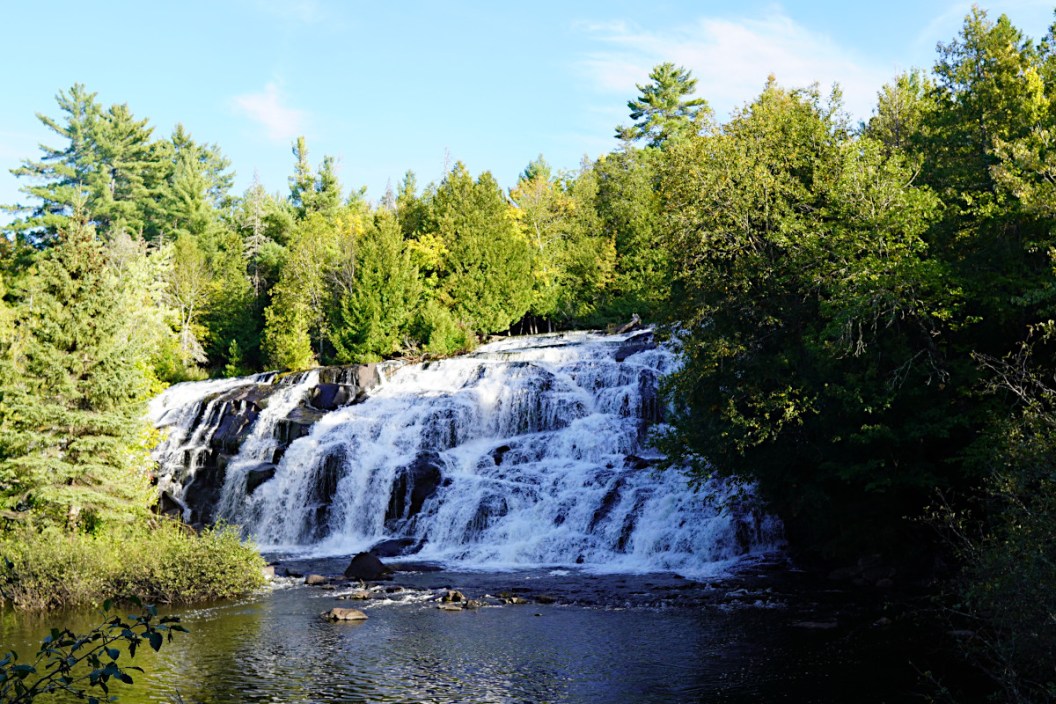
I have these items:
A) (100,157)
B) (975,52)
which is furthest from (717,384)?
(100,157)

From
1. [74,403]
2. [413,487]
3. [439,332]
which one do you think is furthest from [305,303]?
[74,403]

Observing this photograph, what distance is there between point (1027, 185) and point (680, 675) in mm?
11156

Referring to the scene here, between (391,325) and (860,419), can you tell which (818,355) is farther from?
(391,325)

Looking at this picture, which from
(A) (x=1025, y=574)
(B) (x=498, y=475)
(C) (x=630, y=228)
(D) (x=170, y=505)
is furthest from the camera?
(C) (x=630, y=228)

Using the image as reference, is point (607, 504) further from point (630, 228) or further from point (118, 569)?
point (630, 228)

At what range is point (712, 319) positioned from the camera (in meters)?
22.4

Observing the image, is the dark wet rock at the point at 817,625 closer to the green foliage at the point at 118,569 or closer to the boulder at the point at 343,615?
the boulder at the point at 343,615

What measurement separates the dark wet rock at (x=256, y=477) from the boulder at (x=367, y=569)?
1036 cm

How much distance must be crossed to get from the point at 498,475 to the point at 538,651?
1428 centimetres

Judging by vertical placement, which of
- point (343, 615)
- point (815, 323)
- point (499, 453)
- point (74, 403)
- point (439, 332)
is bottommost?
point (343, 615)

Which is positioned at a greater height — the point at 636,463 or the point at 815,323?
the point at 815,323

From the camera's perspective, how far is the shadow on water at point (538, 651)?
45.7 ft

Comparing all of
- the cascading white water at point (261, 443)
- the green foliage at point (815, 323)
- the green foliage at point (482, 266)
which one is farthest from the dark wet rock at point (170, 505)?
the green foliage at point (482, 266)

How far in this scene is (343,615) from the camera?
19.2 meters
